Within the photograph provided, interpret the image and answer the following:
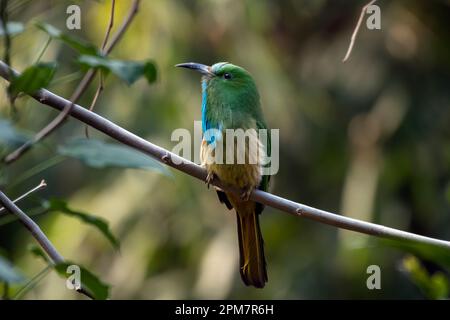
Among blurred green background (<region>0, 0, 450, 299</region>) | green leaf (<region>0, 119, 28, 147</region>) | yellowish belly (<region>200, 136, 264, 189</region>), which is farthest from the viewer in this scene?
blurred green background (<region>0, 0, 450, 299</region>)

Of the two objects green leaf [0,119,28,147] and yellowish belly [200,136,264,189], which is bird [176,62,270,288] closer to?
yellowish belly [200,136,264,189]

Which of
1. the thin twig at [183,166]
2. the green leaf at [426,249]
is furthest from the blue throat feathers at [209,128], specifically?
the green leaf at [426,249]

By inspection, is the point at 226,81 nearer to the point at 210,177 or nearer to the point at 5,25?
the point at 210,177

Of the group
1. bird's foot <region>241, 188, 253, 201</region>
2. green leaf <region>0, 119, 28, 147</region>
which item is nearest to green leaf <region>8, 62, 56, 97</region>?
green leaf <region>0, 119, 28, 147</region>

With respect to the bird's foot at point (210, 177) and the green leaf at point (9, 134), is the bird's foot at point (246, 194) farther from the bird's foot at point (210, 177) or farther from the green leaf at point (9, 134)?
the green leaf at point (9, 134)
